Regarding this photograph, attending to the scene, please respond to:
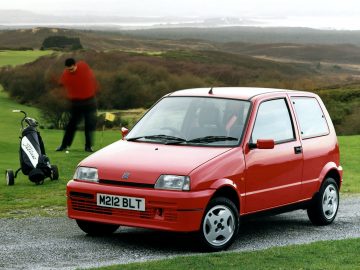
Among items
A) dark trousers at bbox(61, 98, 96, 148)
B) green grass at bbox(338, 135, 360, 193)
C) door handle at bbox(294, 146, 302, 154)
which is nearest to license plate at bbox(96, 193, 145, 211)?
door handle at bbox(294, 146, 302, 154)

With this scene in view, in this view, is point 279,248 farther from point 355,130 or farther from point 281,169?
point 355,130

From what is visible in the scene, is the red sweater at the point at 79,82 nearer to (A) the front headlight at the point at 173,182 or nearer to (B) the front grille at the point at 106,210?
(B) the front grille at the point at 106,210

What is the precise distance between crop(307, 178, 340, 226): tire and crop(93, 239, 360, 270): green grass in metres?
1.83

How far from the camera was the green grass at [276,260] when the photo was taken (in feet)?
29.1

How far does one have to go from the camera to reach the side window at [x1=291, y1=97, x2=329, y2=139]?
39.3ft

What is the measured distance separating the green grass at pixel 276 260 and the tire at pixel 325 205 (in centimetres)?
183

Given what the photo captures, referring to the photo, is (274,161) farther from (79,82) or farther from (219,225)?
(79,82)

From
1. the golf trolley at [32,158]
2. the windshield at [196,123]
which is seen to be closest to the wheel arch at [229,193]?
the windshield at [196,123]

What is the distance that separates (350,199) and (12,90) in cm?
5577

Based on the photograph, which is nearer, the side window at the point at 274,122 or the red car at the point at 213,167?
the red car at the point at 213,167

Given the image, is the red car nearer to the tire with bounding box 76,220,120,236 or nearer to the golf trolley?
the tire with bounding box 76,220,120,236

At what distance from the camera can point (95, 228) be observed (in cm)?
1083

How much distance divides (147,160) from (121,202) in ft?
1.91

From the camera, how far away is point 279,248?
10023 mm
